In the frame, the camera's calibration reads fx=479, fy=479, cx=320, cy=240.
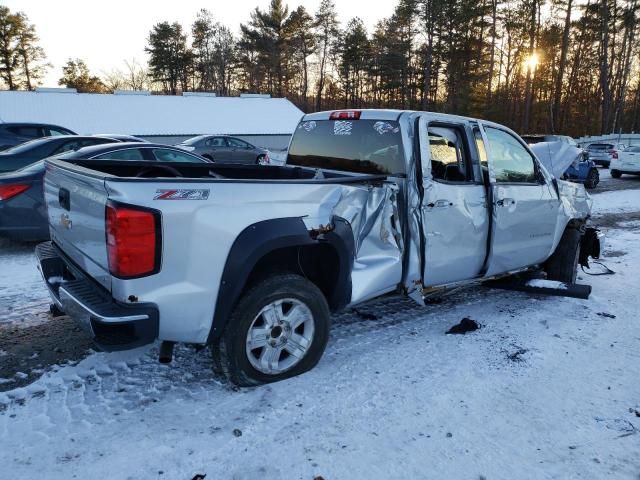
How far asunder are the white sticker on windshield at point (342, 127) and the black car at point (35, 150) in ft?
18.5

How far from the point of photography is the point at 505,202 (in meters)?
4.62

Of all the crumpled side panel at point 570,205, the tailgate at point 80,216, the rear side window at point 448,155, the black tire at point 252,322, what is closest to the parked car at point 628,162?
the crumpled side panel at point 570,205

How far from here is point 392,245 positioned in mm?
3842

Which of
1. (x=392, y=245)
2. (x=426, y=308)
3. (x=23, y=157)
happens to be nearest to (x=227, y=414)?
(x=392, y=245)

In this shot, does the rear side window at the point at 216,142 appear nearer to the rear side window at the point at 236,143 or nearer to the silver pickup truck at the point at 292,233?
the rear side window at the point at 236,143

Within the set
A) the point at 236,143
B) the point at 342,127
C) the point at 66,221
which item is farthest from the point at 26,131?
the point at 342,127

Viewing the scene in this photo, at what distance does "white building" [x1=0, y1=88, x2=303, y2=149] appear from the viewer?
97.0 feet

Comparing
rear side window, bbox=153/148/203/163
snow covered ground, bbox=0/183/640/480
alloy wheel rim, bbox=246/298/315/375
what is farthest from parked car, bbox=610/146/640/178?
alloy wheel rim, bbox=246/298/315/375

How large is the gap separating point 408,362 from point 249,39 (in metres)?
53.2

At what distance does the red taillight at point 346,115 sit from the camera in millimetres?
4341

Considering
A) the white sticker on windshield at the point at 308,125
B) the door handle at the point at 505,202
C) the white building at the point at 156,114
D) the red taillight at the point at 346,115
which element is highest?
the white building at the point at 156,114

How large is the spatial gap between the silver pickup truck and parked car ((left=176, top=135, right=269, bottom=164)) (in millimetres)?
13843

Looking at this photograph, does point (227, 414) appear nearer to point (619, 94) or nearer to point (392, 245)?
point (392, 245)

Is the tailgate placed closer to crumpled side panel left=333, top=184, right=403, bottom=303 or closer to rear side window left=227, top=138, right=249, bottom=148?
crumpled side panel left=333, top=184, right=403, bottom=303
